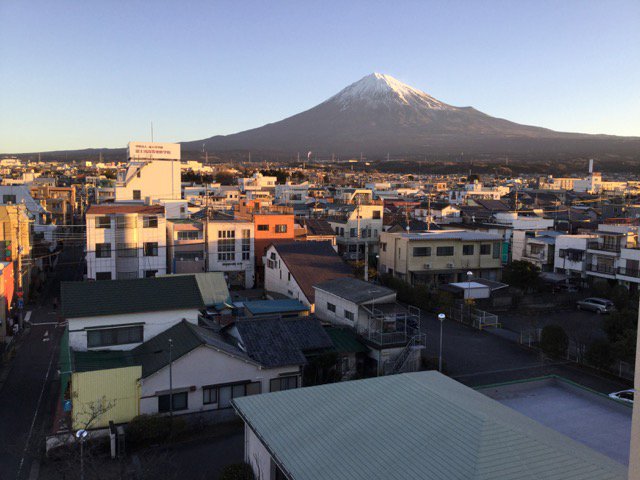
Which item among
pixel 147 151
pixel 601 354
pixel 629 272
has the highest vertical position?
pixel 147 151

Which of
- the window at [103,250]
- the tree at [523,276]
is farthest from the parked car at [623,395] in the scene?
the window at [103,250]

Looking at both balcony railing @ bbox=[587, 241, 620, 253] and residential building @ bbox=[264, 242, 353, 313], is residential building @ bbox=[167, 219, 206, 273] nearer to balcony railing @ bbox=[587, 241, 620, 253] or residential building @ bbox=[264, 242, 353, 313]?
residential building @ bbox=[264, 242, 353, 313]

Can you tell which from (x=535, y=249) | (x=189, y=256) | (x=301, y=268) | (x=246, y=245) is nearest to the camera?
(x=301, y=268)

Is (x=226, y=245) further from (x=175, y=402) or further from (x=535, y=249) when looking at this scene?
(x=535, y=249)

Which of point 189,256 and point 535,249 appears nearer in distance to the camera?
point 189,256

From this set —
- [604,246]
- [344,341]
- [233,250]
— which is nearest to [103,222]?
[233,250]

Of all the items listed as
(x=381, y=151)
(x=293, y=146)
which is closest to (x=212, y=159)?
(x=293, y=146)

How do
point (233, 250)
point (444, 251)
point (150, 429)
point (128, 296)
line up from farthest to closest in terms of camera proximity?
1. point (233, 250)
2. point (444, 251)
3. point (128, 296)
4. point (150, 429)

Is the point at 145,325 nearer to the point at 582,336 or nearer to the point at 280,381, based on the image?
the point at 280,381
